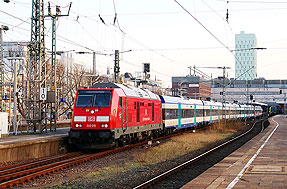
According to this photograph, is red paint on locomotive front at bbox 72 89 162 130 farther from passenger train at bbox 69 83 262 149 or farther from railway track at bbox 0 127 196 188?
railway track at bbox 0 127 196 188

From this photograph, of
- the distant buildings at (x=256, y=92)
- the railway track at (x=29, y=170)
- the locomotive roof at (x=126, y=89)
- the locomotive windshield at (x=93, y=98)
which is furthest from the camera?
the distant buildings at (x=256, y=92)

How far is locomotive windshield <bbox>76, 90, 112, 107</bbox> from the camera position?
63.9ft

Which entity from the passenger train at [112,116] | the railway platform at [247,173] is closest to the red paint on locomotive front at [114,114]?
the passenger train at [112,116]

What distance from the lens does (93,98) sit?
1975 centimetres

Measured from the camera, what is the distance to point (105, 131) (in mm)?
19047

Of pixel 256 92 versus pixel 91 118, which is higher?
pixel 256 92

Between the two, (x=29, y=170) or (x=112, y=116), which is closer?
(x=29, y=170)

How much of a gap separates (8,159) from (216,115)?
1602 inches

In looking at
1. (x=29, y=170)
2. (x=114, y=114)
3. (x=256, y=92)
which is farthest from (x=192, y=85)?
(x=29, y=170)

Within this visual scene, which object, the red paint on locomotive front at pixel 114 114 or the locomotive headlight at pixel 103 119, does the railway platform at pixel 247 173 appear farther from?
the locomotive headlight at pixel 103 119

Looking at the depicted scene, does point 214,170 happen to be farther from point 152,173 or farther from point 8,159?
point 8,159

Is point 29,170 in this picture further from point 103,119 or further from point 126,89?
point 126,89

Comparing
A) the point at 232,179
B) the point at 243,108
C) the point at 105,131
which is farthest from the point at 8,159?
the point at 243,108

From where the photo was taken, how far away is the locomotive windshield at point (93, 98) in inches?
767
